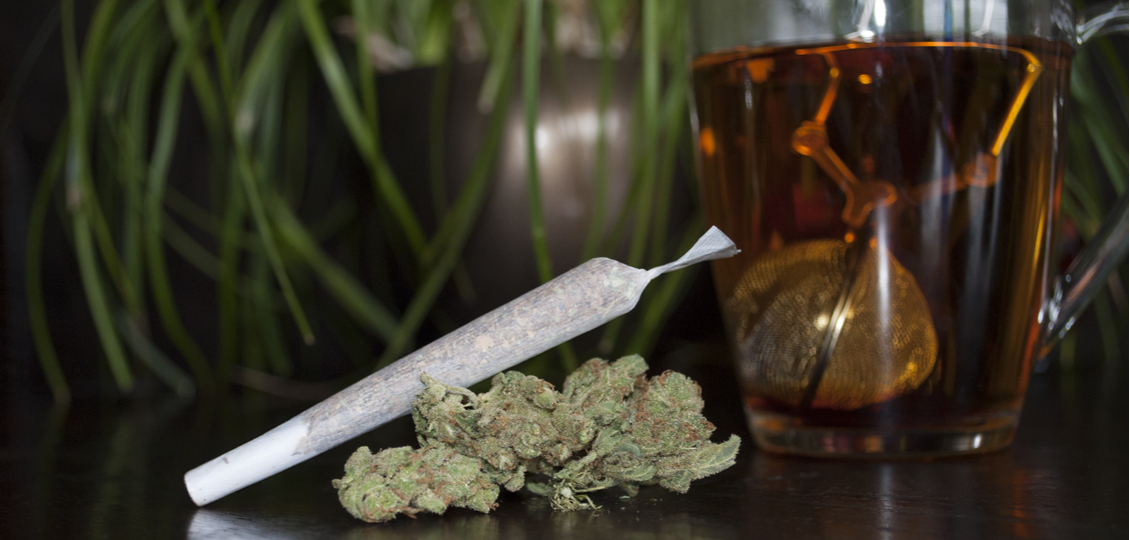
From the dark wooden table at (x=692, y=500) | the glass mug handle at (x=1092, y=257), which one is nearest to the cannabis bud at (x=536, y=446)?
the dark wooden table at (x=692, y=500)

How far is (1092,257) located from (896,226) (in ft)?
0.39

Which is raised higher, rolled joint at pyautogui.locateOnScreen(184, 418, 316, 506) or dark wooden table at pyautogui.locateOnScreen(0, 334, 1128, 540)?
rolled joint at pyautogui.locateOnScreen(184, 418, 316, 506)

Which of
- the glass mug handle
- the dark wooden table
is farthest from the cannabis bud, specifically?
the glass mug handle

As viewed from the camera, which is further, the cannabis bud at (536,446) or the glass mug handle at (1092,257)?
the glass mug handle at (1092,257)

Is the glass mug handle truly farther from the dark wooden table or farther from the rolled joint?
the rolled joint

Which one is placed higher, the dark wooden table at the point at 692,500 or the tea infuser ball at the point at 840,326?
the tea infuser ball at the point at 840,326

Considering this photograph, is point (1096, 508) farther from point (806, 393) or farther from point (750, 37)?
point (750, 37)

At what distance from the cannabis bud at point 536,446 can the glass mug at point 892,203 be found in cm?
10

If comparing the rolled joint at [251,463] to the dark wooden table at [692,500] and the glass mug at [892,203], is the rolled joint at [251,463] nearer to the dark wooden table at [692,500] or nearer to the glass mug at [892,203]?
the dark wooden table at [692,500]

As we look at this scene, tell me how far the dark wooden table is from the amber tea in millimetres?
29

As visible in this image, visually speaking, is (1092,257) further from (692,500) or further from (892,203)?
(692,500)

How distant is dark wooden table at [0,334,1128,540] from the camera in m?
0.28

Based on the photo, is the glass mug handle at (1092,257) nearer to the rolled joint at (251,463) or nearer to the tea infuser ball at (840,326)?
the tea infuser ball at (840,326)

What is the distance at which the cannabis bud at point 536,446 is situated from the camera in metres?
0.28
